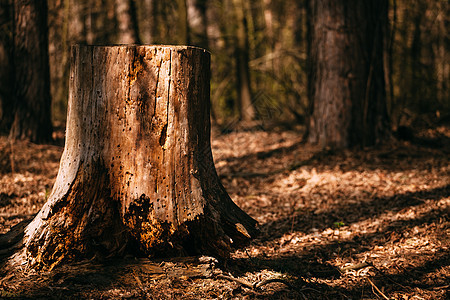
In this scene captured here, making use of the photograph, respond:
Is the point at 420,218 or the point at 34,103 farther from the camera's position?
the point at 34,103

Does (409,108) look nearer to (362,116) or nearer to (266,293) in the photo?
(362,116)

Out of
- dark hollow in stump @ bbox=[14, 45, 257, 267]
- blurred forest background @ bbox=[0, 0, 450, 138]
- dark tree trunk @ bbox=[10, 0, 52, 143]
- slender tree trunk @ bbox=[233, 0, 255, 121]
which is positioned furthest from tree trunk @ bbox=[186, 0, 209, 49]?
dark hollow in stump @ bbox=[14, 45, 257, 267]

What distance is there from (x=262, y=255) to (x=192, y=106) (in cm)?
179

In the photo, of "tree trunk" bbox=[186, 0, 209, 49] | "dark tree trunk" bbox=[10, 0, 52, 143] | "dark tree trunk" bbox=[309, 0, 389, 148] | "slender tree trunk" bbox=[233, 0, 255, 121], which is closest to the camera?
"dark tree trunk" bbox=[309, 0, 389, 148]

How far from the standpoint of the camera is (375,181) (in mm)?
6031

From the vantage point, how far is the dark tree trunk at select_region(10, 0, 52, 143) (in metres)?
7.59

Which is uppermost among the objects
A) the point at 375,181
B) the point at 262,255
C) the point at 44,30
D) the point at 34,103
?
the point at 44,30

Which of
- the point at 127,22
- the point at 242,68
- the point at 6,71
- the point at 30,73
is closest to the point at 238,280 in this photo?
the point at 30,73

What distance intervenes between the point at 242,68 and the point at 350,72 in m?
5.17

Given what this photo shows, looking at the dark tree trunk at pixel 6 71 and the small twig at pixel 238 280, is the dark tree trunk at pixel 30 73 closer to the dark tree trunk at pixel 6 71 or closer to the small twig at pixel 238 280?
the dark tree trunk at pixel 6 71

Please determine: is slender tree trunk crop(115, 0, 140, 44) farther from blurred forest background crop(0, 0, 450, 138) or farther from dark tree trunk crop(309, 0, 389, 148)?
dark tree trunk crop(309, 0, 389, 148)

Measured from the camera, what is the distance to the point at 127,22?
35.6ft

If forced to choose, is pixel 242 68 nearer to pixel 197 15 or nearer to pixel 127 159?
pixel 197 15

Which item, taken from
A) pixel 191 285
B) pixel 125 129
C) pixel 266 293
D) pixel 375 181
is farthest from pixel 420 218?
pixel 125 129
